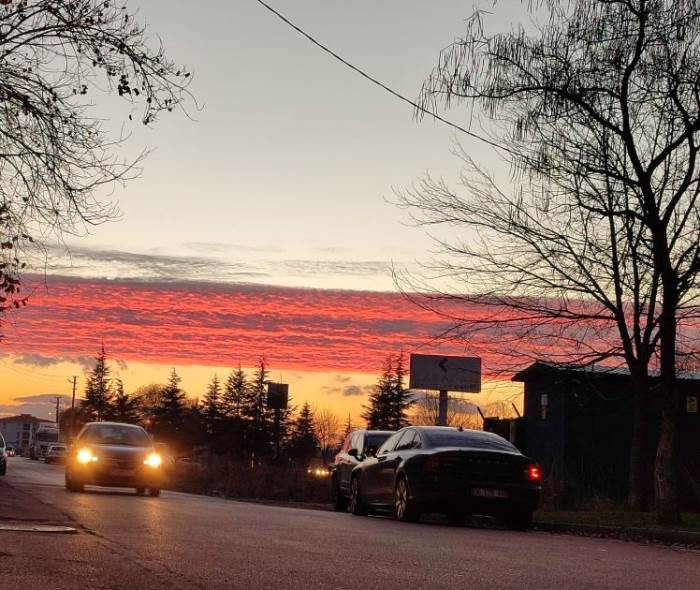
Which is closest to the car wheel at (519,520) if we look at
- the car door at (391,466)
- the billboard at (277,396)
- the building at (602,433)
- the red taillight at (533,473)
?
the red taillight at (533,473)

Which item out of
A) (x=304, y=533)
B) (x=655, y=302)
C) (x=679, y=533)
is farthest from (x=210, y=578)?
(x=655, y=302)

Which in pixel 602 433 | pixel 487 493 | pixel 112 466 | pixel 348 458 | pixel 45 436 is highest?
pixel 45 436

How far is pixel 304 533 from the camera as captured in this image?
44.8 feet

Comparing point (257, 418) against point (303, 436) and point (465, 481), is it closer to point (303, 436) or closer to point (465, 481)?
point (303, 436)

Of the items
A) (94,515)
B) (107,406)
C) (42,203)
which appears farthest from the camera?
(107,406)

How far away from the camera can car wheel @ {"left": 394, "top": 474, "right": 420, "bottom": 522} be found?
17.6 meters

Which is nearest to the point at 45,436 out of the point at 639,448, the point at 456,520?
the point at 639,448

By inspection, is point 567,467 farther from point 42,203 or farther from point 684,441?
point 42,203

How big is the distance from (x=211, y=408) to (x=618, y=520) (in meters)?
123

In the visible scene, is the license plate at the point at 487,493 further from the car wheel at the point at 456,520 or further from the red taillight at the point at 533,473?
the car wheel at the point at 456,520

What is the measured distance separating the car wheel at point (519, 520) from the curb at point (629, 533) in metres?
0.68

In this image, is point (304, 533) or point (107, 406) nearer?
point (304, 533)

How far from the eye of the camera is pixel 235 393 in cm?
12988

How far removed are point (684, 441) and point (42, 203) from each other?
31.3 m
